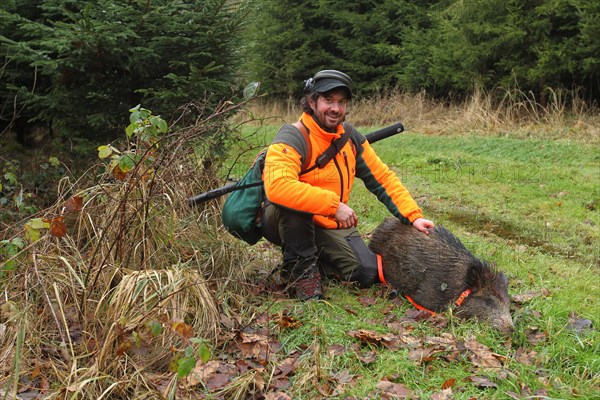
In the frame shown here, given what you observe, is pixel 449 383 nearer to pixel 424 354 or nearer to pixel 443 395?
pixel 443 395

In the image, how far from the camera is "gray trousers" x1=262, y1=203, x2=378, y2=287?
180 inches

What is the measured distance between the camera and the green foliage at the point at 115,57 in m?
6.06

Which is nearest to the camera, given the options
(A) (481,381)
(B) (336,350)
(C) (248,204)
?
(A) (481,381)

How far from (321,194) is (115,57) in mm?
3058

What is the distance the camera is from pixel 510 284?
4.80m

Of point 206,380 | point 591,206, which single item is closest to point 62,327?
point 206,380

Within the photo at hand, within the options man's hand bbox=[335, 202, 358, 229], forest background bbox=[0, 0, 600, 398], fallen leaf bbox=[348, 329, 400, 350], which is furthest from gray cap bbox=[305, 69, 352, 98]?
fallen leaf bbox=[348, 329, 400, 350]

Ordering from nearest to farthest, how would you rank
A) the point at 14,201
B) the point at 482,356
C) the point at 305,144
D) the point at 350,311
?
the point at 482,356, the point at 350,311, the point at 305,144, the point at 14,201

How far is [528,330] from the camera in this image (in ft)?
12.9

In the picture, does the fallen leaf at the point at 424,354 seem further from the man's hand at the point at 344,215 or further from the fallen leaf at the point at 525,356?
the man's hand at the point at 344,215

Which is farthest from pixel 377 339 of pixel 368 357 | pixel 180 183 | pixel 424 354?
pixel 180 183

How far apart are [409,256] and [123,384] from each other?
219 cm

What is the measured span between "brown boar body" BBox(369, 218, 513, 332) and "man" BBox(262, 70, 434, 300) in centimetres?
11

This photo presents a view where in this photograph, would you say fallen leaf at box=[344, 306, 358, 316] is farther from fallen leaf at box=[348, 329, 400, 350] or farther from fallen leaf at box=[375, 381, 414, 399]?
fallen leaf at box=[375, 381, 414, 399]
